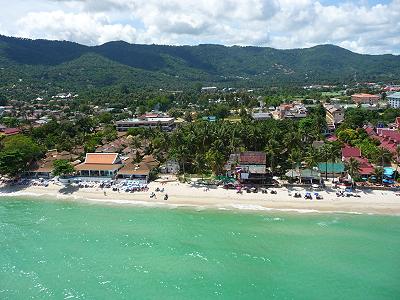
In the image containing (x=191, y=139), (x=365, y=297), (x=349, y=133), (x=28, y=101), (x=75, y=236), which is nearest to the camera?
(x=365, y=297)

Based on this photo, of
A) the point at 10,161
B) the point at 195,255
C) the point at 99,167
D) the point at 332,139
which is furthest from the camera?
the point at 332,139

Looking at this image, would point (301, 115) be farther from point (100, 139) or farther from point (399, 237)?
point (399, 237)

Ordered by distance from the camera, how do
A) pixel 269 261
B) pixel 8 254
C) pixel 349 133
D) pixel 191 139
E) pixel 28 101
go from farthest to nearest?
pixel 28 101
pixel 349 133
pixel 191 139
pixel 8 254
pixel 269 261

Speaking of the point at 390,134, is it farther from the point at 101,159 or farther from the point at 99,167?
the point at 99,167

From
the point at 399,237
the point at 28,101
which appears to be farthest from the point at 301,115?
the point at 28,101

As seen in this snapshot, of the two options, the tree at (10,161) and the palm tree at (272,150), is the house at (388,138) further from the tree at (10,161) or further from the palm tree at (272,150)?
the tree at (10,161)

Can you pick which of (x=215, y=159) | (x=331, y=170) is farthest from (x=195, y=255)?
(x=331, y=170)
